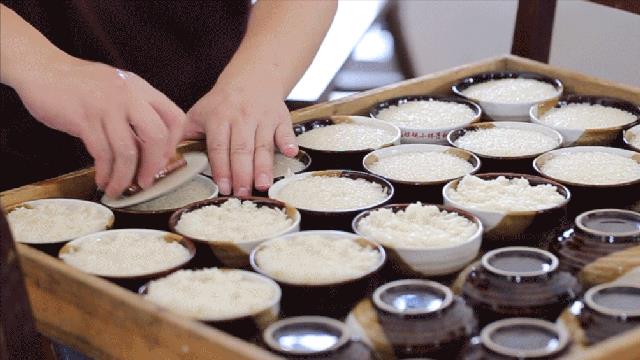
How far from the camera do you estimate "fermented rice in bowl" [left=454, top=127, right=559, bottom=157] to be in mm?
2080

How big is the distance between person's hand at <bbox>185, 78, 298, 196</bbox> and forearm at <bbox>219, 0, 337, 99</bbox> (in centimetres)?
3

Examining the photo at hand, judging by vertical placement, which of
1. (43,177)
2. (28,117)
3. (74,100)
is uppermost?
(74,100)

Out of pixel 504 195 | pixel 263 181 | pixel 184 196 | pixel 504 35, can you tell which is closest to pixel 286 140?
pixel 263 181

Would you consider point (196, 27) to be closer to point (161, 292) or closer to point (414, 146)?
point (414, 146)

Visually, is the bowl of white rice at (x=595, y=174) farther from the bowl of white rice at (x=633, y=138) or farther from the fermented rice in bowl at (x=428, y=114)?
the fermented rice in bowl at (x=428, y=114)

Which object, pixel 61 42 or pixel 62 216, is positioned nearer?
pixel 62 216

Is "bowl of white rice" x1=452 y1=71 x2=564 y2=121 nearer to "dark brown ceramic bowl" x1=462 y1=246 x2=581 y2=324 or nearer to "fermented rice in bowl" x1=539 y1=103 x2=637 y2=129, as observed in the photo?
"fermented rice in bowl" x1=539 y1=103 x2=637 y2=129

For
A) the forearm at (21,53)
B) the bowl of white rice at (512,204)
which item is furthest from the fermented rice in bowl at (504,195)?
the forearm at (21,53)

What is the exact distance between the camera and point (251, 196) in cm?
189

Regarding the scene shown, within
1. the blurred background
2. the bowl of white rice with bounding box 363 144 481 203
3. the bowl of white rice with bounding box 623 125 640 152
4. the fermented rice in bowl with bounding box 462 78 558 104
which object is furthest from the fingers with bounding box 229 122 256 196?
the blurred background

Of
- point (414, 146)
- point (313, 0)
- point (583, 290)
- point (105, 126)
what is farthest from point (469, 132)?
point (105, 126)

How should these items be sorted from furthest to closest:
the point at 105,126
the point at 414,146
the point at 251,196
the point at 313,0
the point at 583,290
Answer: the point at 313,0 → the point at 414,146 → the point at 251,196 → the point at 105,126 → the point at 583,290

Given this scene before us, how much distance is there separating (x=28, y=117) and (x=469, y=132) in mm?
967

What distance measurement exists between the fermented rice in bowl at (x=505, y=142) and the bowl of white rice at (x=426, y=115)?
5 centimetres
